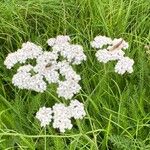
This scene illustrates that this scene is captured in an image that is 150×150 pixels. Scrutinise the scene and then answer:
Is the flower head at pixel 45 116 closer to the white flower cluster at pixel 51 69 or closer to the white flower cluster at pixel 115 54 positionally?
the white flower cluster at pixel 51 69

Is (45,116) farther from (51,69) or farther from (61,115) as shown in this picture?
(51,69)

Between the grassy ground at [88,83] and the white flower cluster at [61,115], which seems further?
the grassy ground at [88,83]

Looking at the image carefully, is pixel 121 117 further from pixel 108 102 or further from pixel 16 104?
pixel 16 104

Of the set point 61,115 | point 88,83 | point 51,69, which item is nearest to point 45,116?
point 61,115

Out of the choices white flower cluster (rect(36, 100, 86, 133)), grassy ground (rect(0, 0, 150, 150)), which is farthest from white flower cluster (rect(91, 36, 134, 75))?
white flower cluster (rect(36, 100, 86, 133))

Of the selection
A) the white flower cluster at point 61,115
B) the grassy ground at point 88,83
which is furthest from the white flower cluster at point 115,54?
the white flower cluster at point 61,115

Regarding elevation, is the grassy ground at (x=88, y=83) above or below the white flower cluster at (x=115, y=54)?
below
